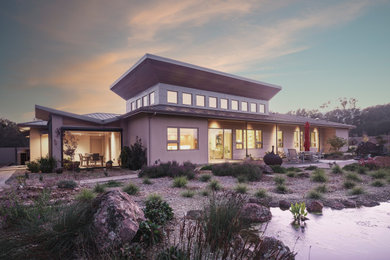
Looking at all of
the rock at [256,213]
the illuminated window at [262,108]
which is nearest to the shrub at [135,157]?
the rock at [256,213]

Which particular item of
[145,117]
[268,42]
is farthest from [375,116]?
[145,117]

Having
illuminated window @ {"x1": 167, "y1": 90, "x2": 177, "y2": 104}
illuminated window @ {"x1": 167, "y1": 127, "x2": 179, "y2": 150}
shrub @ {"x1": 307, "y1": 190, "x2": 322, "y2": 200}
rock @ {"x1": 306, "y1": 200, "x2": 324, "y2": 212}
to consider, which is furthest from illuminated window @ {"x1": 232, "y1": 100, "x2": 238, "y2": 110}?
rock @ {"x1": 306, "y1": 200, "x2": 324, "y2": 212}

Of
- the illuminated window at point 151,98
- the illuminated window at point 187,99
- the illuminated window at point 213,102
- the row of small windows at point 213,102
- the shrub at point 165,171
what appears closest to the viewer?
the shrub at point 165,171

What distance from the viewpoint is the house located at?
37.3 feet

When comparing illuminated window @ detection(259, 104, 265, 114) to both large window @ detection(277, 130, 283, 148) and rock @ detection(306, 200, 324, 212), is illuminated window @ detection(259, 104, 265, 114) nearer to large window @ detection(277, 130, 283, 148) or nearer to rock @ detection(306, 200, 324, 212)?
large window @ detection(277, 130, 283, 148)

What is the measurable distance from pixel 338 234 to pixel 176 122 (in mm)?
9244

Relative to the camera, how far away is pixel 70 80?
45.3ft

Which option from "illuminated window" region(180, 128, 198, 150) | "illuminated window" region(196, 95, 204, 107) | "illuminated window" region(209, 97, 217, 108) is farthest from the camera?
"illuminated window" region(209, 97, 217, 108)

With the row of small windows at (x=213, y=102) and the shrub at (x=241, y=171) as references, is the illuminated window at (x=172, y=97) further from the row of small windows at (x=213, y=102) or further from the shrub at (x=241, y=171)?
the shrub at (x=241, y=171)

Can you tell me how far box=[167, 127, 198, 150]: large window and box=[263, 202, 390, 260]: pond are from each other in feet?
25.2

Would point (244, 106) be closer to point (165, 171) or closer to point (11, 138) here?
point (165, 171)

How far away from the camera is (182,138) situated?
39.5ft

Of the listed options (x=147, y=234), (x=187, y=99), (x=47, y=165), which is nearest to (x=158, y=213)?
(x=147, y=234)

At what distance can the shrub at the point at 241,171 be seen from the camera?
7888 millimetres
